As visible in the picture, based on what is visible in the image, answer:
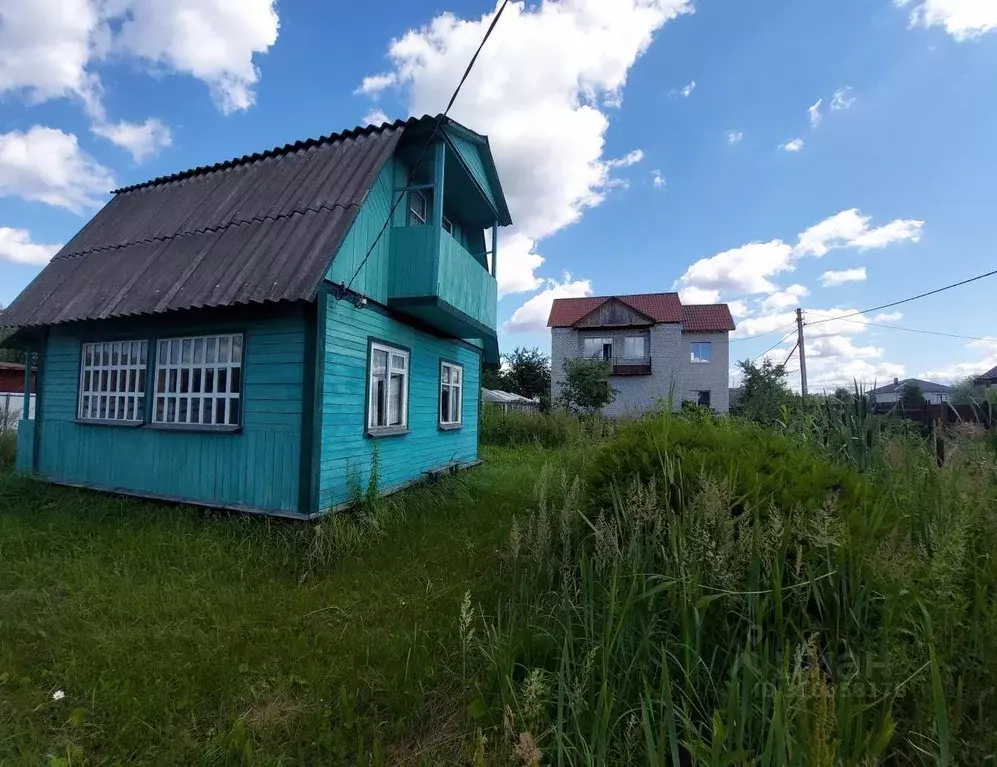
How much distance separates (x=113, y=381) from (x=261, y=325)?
2.86 metres

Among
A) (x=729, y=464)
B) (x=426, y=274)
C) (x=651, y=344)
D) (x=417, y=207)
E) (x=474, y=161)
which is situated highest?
(x=474, y=161)

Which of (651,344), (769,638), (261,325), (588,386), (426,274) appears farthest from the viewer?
(651,344)

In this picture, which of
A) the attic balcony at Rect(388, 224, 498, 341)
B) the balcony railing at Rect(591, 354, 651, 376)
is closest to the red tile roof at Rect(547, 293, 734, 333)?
the balcony railing at Rect(591, 354, 651, 376)

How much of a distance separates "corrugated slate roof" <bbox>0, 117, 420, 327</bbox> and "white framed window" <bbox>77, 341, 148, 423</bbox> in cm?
57

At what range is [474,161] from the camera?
28.9ft

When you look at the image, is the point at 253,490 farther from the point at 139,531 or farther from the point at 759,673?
the point at 759,673

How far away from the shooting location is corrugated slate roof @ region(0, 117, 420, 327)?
571 centimetres

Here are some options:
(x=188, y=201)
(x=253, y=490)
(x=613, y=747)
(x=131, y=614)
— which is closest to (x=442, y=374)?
(x=253, y=490)

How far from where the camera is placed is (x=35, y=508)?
6.32 m

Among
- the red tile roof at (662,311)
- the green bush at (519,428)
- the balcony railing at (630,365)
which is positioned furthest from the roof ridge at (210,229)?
the red tile roof at (662,311)

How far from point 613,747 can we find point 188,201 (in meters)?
9.05

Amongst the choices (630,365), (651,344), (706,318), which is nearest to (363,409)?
(630,365)

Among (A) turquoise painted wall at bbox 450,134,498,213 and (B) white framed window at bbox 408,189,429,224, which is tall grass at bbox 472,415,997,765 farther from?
(A) turquoise painted wall at bbox 450,134,498,213

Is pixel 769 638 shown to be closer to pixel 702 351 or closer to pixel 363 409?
pixel 363 409
